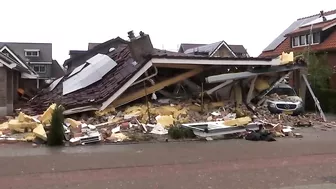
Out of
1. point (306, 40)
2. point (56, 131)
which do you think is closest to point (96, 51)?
point (306, 40)

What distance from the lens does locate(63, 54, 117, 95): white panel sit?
2138cm

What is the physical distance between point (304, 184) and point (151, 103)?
481 inches

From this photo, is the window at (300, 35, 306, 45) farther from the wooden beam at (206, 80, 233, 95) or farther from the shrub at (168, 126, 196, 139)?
the shrub at (168, 126, 196, 139)

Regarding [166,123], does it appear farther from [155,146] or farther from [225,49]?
[225,49]

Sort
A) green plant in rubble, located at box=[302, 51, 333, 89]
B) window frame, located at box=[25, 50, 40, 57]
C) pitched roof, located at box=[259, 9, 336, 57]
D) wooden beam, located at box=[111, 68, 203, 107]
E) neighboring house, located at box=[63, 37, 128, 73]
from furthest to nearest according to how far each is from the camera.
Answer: window frame, located at box=[25, 50, 40, 57], neighboring house, located at box=[63, 37, 128, 73], pitched roof, located at box=[259, 9, 336, 57], green plant in rubble, located at box=[302, 51, 333, 89], wooden beam, located at box=[111, 68, 203, 107]

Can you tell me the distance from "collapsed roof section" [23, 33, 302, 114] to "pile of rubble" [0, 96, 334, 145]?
618 millimetres

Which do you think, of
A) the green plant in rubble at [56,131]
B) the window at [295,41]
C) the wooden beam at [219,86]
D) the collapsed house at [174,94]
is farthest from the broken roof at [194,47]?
the green plant in rubble at [56,131]

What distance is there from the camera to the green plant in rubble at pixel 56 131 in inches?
504

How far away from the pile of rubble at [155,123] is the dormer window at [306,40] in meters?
16.0

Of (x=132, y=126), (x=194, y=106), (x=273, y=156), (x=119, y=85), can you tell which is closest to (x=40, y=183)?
(x=273, y=156)

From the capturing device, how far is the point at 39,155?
436 inches

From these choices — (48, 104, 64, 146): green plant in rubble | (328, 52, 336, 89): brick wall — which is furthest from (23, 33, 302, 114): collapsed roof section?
(328, 52, 336, 89): brick wall

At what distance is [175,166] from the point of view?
9742 millimetres

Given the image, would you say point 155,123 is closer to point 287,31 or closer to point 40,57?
point 287,31
